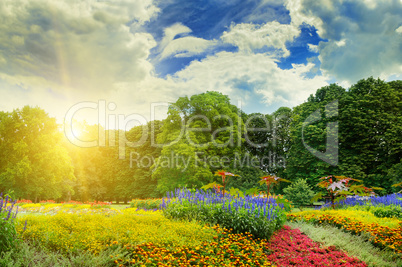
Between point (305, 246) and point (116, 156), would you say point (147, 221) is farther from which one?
point (116, 156)

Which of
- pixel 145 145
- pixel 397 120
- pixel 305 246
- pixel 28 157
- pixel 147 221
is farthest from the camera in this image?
pixel 145 145

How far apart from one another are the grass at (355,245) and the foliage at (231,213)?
0.97 m

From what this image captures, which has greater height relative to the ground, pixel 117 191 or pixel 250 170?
pixel 250 170

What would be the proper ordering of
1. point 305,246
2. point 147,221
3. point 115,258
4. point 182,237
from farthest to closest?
point 147,221 < point 305,246 < point 182,237 < point 115,258

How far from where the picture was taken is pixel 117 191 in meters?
32.2

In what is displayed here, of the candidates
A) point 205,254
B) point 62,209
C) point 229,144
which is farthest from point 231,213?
point 229,144

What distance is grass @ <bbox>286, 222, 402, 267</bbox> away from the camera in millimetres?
5539

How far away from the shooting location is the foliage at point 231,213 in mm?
6363

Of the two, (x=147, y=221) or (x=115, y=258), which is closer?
(x=115, y=258)

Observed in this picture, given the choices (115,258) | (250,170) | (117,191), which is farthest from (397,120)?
(117,191)

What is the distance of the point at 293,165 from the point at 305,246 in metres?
18.9

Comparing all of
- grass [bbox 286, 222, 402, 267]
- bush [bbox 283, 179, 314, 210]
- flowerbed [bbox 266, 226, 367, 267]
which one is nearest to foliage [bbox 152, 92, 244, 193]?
bush [bbox 283, 179, 314, 210]

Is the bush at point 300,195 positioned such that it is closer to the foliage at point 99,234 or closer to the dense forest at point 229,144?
the dense forest at point 229,144

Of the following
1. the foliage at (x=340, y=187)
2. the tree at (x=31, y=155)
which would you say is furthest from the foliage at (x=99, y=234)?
the tree at (x=31, y=155)
